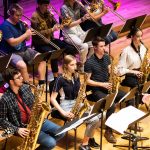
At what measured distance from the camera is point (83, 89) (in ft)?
17.8

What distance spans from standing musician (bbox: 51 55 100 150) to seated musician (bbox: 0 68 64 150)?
0.38 m

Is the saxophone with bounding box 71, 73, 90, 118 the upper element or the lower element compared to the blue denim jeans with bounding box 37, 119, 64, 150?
upper

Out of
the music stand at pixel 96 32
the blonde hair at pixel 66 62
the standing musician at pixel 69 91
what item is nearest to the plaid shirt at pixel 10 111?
the standing musician at pixel 69 91

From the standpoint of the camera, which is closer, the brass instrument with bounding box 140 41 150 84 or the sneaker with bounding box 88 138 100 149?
the sneaker with bounding box 88 138 100 149

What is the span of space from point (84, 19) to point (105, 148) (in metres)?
2.32

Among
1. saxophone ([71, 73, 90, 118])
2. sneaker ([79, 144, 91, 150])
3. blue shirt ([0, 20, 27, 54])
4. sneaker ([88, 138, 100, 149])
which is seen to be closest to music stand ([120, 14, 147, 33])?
blue shirt ([0, 20, 27, 54])

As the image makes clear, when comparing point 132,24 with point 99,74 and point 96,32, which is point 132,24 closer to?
point 96,32

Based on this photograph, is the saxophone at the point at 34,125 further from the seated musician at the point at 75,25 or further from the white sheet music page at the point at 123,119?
the seated musician at the point at 75,25

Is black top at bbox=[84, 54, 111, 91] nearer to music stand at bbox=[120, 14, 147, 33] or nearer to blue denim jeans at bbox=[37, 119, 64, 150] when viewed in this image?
music stand at bbox=[120, 14, 147, 33]

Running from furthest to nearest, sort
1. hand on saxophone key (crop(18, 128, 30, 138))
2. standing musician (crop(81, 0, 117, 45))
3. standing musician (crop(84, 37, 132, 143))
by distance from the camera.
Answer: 1. standing musician (crop(81, 0, 117, 45))
2. standing musician (crop(84, 37, 132, 143))
3. hand on saxophone key (crop(18, 128, 30, 138))

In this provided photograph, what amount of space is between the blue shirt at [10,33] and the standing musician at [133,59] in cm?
145

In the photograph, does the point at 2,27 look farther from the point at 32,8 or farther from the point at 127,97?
the point at 32,8

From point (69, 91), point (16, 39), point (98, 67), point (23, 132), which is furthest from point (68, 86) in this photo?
point (16, 39)

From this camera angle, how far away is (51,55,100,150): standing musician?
5.33 metres
